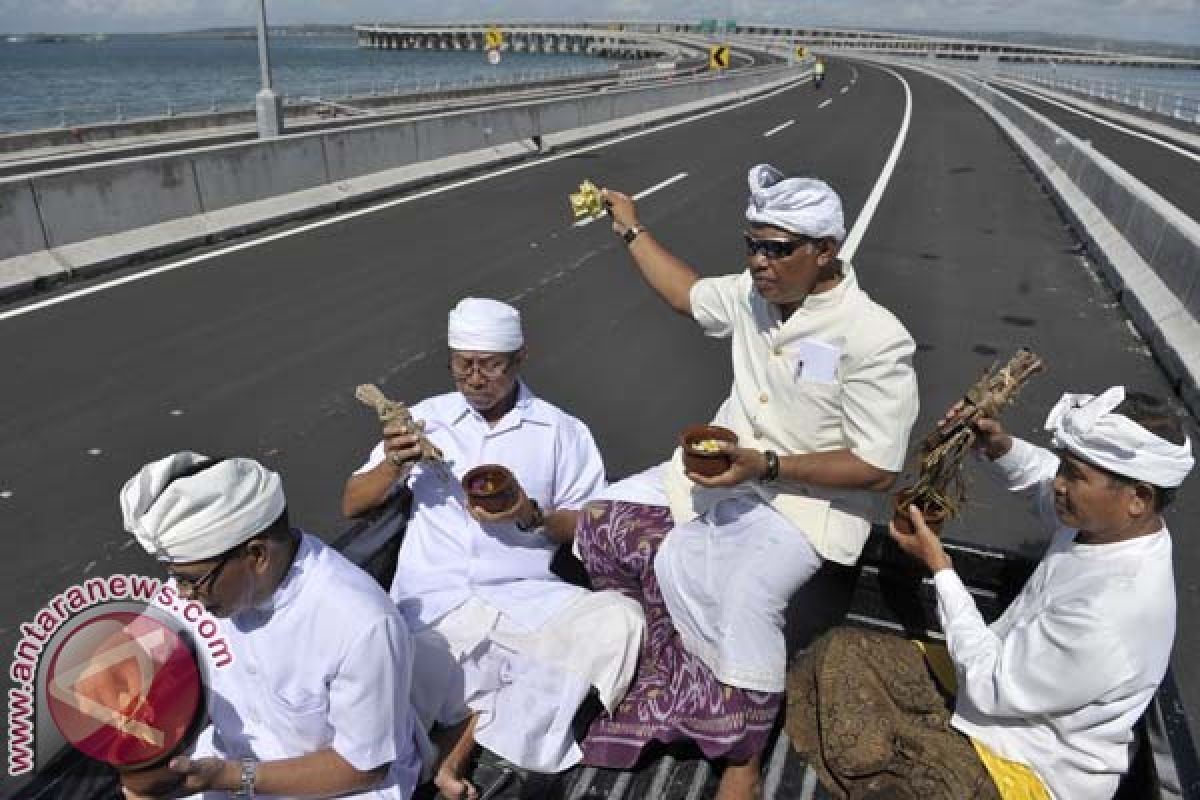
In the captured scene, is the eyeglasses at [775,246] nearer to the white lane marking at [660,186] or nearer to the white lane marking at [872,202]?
the white lane marking at [872,202]

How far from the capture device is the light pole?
51.9 feet

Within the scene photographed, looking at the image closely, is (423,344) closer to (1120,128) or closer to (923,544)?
(923,544)

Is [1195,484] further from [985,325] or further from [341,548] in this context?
[341,548]

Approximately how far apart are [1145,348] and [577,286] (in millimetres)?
5998

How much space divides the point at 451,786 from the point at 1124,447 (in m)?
2.23

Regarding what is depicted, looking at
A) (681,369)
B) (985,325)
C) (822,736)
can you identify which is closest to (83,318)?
(681,369)

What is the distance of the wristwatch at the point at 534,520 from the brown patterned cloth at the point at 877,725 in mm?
1111

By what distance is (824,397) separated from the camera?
307 cm

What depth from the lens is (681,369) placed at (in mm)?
7781

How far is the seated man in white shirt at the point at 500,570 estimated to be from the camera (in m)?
3.01

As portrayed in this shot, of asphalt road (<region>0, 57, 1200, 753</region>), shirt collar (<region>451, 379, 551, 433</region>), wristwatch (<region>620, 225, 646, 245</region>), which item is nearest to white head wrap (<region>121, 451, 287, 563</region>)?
shirt collar (<region>451, 379, 551, 433</region>)

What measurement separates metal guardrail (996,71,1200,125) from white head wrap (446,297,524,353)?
3864 centimetres

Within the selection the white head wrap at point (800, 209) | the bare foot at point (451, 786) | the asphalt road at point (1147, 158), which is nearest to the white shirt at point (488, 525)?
the bare foot at point (451, 786)

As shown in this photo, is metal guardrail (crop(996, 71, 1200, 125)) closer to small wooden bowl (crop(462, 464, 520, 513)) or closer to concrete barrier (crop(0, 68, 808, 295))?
concrete barrier (crop(0, 68, 808, 295))
